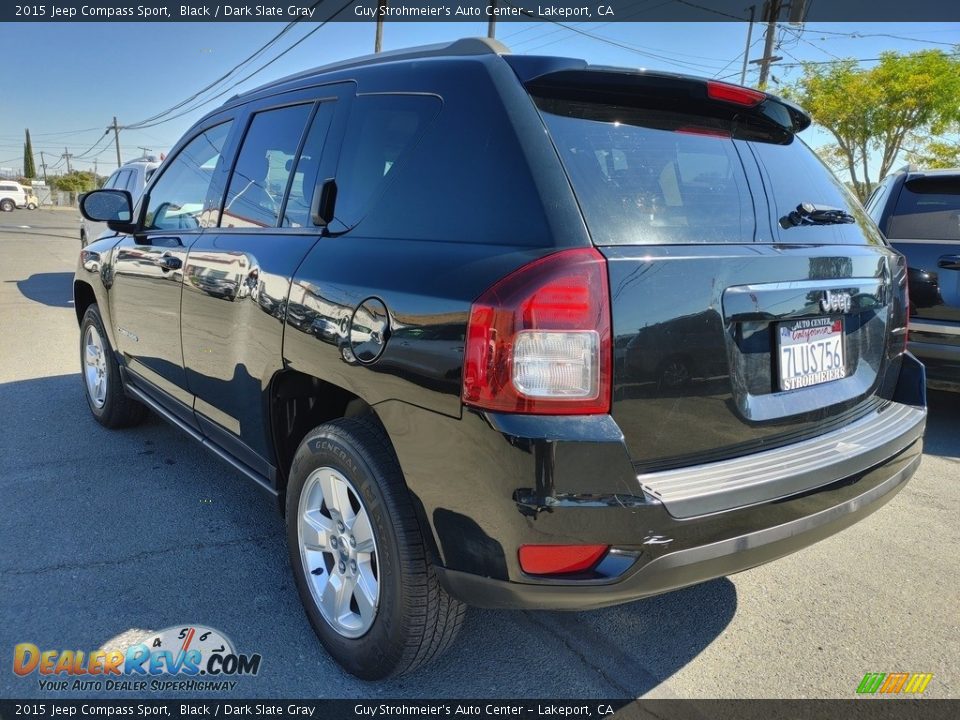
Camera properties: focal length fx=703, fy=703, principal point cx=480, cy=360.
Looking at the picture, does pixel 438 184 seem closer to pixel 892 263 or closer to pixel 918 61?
pixel 892 263

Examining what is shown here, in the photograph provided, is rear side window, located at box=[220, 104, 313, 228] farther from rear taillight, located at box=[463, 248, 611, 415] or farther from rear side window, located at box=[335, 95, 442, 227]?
rear taillight, located at box=[463, 248, 611, 415]

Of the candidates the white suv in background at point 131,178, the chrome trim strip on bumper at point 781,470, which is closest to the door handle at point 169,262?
the chrome trim strip on bumper at point 781,470

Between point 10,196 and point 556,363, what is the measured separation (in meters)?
57.2

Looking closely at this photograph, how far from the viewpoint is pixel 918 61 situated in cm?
1925

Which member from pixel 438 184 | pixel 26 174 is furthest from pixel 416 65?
pixel 26 174

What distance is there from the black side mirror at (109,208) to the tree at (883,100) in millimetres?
18826

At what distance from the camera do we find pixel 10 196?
4775 cm

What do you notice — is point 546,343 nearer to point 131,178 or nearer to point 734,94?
point 734,94

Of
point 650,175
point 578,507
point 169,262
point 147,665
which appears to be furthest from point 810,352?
point 169,262

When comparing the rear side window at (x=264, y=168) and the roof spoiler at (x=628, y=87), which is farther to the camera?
the rear side window at (x=264, y=168)

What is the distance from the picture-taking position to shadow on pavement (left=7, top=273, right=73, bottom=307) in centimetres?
1028

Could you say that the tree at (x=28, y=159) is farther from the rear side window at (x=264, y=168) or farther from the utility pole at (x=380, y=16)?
the rear side window at (x=264, y=168)

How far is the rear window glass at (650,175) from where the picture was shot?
183cm

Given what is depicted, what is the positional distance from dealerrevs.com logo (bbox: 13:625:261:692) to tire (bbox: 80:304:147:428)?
2250mm
